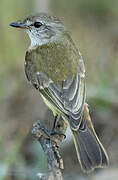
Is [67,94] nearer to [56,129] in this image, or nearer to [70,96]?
[70,96]

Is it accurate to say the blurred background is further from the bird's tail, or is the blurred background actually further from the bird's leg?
the bird's tail

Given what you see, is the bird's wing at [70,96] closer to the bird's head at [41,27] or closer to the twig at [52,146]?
the twig at [52,146]

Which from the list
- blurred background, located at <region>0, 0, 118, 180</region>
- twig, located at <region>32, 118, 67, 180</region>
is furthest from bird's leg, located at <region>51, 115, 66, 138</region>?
blurred background, located at <region>0, 0, 118, 180</region>

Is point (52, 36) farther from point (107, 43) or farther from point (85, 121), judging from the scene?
point (107, 43)

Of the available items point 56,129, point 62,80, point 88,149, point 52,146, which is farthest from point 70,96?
point 52,146

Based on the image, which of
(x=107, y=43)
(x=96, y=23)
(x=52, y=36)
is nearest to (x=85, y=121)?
(x=52, y=36)

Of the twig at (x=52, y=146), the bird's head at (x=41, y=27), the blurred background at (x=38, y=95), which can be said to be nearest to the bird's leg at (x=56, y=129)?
the twig at (x=52, y=146)
